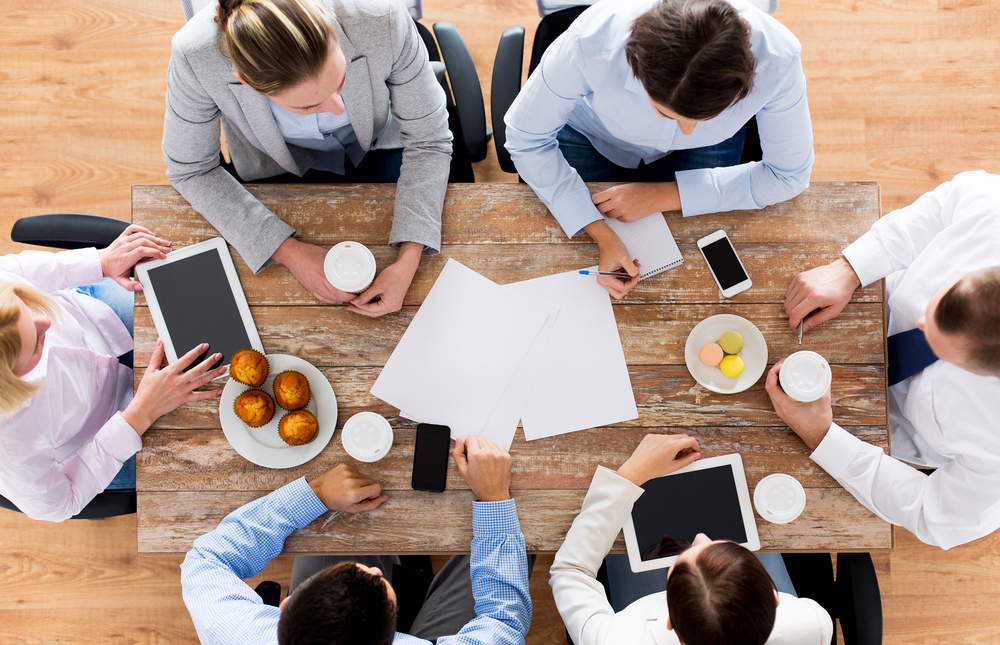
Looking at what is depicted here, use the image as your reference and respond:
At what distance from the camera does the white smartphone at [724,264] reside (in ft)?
4.58

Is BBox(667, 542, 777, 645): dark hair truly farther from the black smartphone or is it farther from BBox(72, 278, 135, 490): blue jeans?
BBox(72, 278, 135, 490): blue jeans

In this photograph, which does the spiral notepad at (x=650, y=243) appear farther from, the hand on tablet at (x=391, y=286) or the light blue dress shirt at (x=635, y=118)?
the hand on tablet at (x=391, y=286)

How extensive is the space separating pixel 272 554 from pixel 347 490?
252 mm

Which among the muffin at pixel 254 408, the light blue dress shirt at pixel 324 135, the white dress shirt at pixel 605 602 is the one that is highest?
the light blue dress shirt at pixel 324 135

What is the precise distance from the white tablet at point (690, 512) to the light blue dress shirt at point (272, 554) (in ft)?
0.89

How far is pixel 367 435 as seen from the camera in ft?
4.41

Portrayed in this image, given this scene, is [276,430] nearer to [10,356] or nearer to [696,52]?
[10,356]

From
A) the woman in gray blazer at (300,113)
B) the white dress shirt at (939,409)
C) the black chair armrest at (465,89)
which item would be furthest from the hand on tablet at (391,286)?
the white dress shirt at (939,409)

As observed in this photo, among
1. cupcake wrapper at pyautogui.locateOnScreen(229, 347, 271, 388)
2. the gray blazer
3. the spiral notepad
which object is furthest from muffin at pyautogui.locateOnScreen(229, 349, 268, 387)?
the spiral notepad

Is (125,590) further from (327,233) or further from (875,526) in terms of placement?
(875,526)

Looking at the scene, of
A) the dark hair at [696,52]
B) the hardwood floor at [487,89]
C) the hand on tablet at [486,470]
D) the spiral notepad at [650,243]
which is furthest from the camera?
the hardwood floor at [487,89]

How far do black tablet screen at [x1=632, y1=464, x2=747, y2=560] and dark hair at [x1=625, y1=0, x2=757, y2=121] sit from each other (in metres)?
0.79

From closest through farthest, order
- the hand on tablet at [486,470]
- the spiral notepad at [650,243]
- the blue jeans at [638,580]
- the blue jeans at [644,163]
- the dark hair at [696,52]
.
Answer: the dark hair at [696,52] < the hand on tablet at [486,470] < the spiral notepad at [650,243] < the blue jeans at [638,580] < the blue jeans at [644,163]

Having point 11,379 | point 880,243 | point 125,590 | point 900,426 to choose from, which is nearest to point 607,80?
point 880,243
